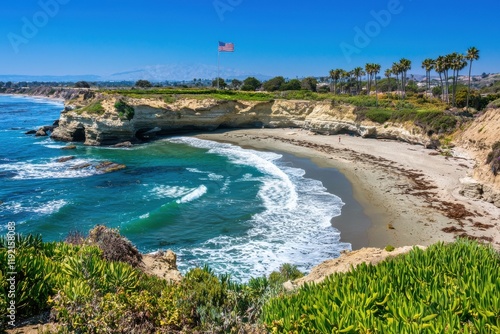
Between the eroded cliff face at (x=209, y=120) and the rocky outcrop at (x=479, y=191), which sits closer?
the rocky outcrop at (x=479, y=191)

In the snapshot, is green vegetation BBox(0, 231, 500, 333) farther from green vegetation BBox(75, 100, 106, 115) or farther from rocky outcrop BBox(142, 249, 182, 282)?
green vegetation BBox(75, 100, 106, 115)

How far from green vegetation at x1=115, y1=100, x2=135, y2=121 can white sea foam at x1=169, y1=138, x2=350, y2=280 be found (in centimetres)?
2624

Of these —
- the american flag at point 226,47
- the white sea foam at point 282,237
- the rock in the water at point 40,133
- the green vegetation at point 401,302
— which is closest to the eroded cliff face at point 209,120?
the rock in the water at point 40,133

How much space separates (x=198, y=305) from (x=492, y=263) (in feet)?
20.9

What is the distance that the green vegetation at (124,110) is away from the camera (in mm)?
50862

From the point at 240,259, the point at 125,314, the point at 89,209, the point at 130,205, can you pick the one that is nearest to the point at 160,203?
the point at 130,205

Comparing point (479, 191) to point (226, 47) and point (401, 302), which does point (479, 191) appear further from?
point (226, 47)

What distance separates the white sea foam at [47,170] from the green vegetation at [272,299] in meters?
28.9

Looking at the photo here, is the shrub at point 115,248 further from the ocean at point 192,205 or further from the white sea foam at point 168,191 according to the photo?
the white sea foam at point 168,191

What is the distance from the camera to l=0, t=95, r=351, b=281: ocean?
19297mm

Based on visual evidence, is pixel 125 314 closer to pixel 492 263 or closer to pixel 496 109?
pixel 492 263

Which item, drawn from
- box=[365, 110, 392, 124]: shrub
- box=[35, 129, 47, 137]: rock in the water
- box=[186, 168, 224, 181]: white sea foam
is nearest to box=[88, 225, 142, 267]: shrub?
box=[186, 168, 224, 181]: white sea foam

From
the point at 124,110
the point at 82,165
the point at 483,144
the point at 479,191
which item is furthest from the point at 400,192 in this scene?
the point at 124,110

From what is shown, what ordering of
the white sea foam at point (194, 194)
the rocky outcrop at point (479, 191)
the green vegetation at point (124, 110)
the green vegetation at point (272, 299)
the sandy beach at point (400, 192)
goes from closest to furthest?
the green vegetation at point (272, 299) < the sandy beach at point (400, 192) < the rocky outcrop at point (479, 191) < the white sea foam at point (194, 194) < the green vegetation at point (124, 110)
